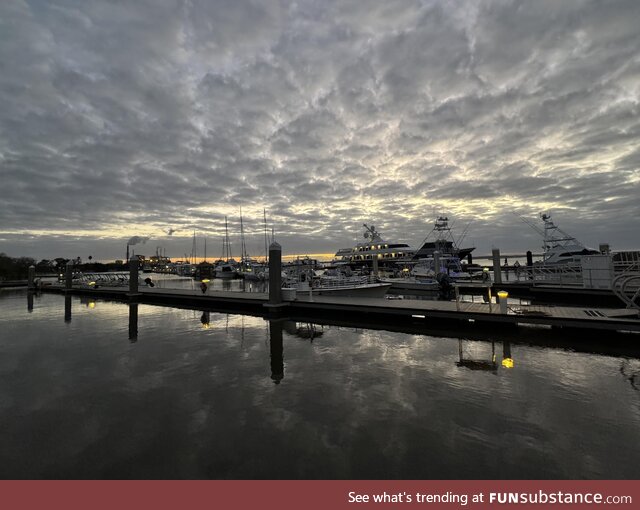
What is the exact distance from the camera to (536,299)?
2775 centimetres

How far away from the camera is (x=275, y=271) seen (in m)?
20.1

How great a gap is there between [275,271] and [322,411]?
44.2 feet

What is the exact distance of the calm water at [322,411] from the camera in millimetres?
5172

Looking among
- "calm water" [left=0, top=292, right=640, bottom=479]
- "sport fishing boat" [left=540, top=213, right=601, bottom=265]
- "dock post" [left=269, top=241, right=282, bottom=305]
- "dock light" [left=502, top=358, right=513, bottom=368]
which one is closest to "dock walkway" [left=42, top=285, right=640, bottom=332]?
"dock post" [left=269, top=241, right=282, bottom=305]

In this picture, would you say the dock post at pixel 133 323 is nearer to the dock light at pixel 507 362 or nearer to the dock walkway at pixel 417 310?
the dock walkway at pixel 417 310

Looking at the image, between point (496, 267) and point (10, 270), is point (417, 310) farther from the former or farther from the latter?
point (10, 270)

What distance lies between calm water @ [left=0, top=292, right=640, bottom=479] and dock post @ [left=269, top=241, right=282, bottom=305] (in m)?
6.94

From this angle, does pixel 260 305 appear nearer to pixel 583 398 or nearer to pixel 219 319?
pixel 219 319

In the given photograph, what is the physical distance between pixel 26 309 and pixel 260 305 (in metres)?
21.7

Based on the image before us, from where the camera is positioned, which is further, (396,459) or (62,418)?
(62,418)

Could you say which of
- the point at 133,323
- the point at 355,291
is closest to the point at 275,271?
the point at 355,291

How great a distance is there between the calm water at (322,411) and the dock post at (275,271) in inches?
273

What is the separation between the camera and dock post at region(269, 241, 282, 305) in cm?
1961
